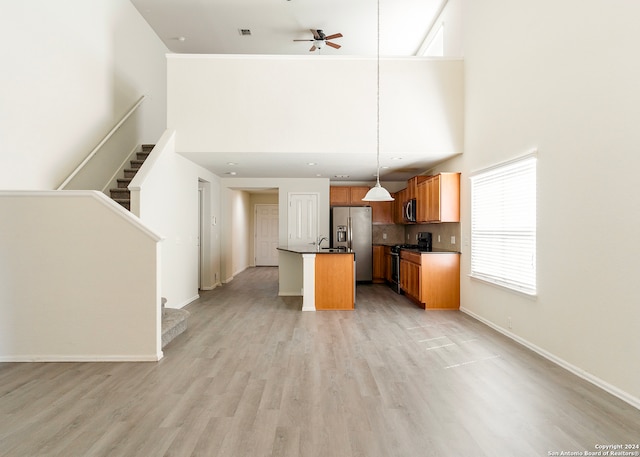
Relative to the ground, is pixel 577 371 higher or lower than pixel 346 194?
lower

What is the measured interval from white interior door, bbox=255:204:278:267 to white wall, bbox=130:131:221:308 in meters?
5.33

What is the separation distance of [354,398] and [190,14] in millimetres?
7511

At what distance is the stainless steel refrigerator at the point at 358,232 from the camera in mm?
8531

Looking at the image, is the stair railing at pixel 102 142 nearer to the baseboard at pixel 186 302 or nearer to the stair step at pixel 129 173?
the stair step at pixel 129 173

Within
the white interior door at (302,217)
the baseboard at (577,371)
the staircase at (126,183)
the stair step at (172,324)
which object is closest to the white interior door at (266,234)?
the white interior door at (302,217)

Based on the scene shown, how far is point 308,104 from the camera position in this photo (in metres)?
5.57

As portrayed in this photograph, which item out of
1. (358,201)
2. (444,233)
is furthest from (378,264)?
(444,233)

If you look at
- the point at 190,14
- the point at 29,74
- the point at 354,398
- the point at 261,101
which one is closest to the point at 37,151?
the point at 29,74

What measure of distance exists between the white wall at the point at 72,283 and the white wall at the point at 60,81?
36.5 inches

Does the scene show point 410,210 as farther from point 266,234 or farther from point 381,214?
point 266,234

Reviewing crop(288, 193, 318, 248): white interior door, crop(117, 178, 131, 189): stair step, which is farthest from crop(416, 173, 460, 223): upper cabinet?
crop(117, 178, 131, 189): stair step

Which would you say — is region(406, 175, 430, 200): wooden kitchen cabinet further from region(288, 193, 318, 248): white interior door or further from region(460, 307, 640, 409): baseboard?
region(460, 307, 640, 409): baseboard

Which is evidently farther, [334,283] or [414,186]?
[414,186]

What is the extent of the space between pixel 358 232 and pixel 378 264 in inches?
38.5
